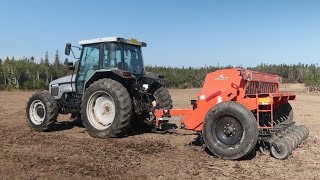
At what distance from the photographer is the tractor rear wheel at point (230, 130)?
6336 mm

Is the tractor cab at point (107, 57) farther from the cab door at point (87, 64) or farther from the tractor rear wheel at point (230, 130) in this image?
the tractor rear wheel at point (230, 130)


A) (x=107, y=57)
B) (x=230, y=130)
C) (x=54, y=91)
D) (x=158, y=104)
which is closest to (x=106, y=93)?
(x=107, y=57)

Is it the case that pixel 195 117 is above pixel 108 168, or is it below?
above

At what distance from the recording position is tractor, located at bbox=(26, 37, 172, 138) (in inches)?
341

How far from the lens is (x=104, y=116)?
9.09 m

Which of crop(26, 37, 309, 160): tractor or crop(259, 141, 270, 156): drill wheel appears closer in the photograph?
crop(26, 37, 309, 160): tractor

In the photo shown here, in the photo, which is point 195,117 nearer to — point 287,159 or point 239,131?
point 239,131

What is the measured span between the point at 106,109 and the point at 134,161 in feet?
9.33

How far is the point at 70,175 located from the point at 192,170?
73.2 inches

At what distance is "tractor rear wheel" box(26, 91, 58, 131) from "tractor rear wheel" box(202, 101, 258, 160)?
4.74 m

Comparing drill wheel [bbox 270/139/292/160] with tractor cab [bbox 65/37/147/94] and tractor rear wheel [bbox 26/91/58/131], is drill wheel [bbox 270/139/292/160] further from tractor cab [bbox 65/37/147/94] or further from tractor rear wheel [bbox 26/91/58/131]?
tractor rear wheel [bbox 26/91/58/131]

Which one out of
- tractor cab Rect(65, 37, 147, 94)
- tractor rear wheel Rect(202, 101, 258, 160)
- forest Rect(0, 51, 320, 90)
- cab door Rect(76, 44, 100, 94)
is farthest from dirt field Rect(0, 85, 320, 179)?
forest Rect(0, 51, 320, 90)

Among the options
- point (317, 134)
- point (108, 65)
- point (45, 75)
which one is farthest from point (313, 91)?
point (45, 75)

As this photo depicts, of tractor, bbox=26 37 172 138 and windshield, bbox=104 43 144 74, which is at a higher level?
windshield, bbox=104 43 144 74
